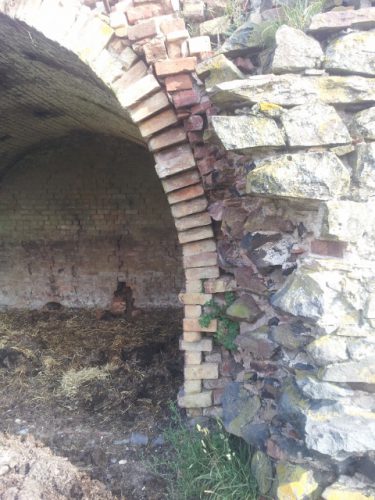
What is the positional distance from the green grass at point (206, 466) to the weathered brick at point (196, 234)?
1382 millimetres

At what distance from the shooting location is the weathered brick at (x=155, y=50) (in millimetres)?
3312

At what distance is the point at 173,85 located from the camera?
3334mm

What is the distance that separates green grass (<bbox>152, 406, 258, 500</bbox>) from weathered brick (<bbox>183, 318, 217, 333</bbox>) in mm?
699

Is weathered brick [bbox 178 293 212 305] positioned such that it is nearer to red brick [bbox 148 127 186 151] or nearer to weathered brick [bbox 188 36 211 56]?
red brick [bbox 148 127 186 151]

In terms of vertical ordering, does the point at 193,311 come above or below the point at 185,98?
below

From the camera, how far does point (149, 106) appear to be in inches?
135

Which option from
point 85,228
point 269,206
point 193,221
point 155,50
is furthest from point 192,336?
point 85,228

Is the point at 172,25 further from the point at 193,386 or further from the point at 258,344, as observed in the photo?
the point at 193,386

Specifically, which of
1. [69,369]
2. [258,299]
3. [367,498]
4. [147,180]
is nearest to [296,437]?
[367,498]

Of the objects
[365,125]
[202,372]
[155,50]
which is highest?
[155,50]

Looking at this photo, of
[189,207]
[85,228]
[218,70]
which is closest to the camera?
[218,70]

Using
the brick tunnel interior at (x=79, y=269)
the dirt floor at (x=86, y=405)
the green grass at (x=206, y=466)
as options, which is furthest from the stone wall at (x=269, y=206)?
the dirt floor at (x=86, y=405)

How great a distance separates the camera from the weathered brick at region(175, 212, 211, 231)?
366 cm

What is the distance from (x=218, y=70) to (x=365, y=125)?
3.36ft
